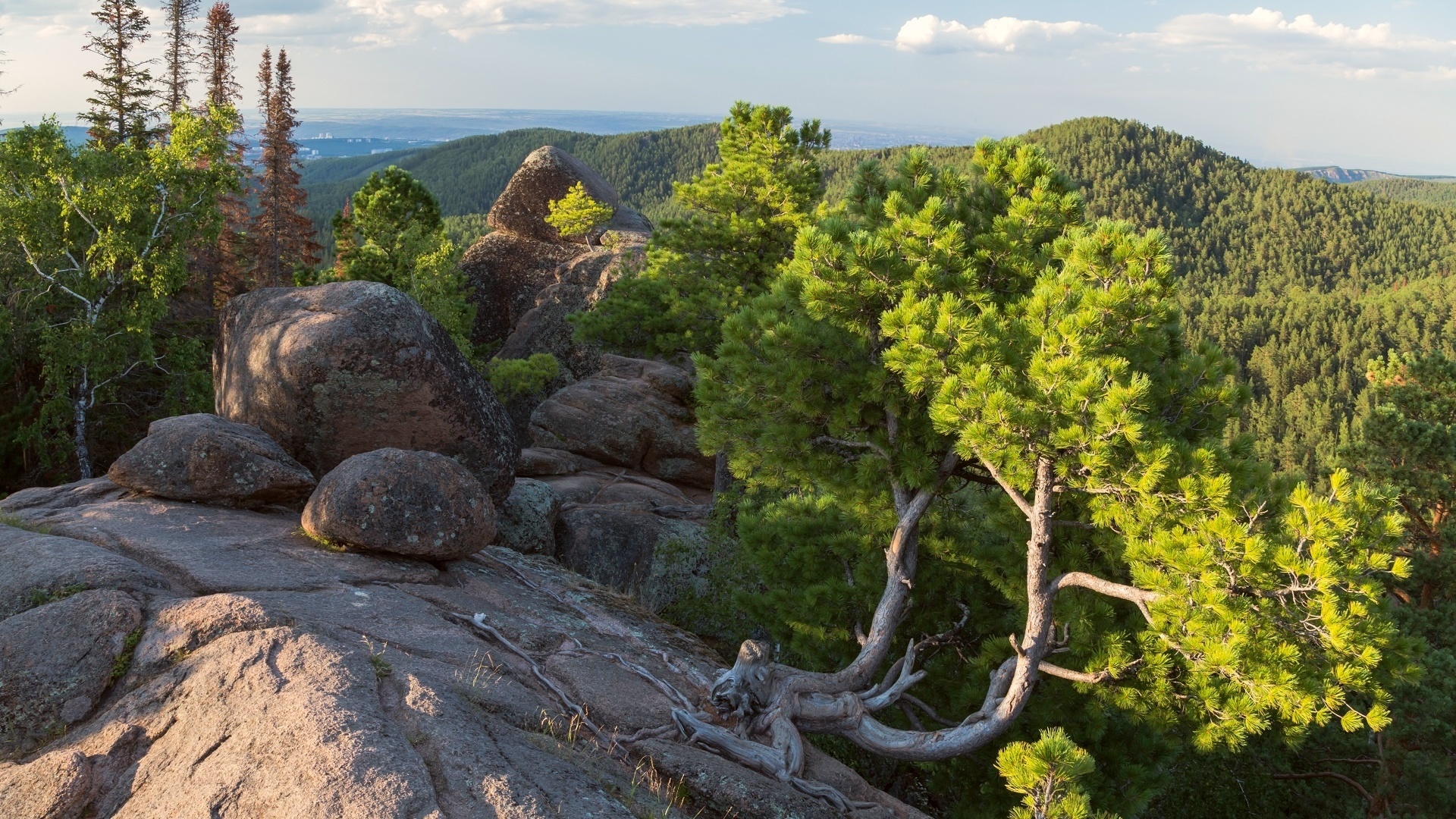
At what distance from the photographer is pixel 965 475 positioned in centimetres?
1112

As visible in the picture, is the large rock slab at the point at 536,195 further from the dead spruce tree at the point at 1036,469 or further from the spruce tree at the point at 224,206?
the dead spruce tree at the point at 1036,469

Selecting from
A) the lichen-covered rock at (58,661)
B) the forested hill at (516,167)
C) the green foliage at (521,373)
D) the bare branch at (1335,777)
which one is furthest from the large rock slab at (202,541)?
the forested hill at (516,167)

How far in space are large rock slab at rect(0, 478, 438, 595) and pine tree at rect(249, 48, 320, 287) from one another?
113 ft

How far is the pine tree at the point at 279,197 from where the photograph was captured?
1681 inches

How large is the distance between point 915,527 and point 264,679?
23.8 ft

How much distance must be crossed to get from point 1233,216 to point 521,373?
7782 inches

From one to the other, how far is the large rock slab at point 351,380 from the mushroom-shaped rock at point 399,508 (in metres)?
2.07

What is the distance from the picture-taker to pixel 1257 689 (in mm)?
7660

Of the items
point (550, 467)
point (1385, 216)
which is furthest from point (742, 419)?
point (1385, 216)

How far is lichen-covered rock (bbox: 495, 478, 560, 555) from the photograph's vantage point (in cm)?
1614

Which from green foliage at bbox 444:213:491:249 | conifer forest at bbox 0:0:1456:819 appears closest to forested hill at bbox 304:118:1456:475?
green foliage at bbox 444:213:491:249

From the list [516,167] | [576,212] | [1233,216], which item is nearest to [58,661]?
[576,212]

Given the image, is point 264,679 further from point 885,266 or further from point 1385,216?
point 1385,216

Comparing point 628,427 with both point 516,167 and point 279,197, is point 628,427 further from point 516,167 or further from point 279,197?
point 516,167
